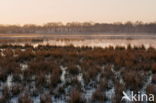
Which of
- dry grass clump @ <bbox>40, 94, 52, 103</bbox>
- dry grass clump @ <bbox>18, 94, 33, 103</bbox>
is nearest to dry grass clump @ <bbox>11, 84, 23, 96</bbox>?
dry grass clump @ <bbox>18, 94, 33, 103</bbox>

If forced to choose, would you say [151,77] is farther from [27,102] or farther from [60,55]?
[60,55]

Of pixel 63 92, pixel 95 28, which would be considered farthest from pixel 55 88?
pixel 95 28

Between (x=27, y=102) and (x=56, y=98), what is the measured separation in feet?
2.64

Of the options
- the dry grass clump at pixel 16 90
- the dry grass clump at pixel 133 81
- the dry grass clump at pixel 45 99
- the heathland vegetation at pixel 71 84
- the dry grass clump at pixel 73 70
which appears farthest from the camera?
the dry grass clump at pixel 73 70

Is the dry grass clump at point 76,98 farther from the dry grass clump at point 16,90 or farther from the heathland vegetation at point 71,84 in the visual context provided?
the dry grass clump at point 16,90

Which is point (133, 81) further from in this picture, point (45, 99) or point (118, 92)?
point (45, 99)

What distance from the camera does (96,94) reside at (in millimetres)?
5801

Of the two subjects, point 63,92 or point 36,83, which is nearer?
point 63,92

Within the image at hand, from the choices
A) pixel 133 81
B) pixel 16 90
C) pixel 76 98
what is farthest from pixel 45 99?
pixel 133 81

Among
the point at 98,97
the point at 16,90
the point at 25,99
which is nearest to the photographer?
the point at 25,99

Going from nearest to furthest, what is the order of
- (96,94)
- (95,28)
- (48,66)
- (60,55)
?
1. (96,94)
2. (48,66)
3. (60,55)
4. (95,28)

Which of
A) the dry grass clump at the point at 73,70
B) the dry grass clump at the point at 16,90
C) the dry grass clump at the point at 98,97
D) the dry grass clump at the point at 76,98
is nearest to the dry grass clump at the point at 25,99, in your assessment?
the dry grass clump at the point at 16,90

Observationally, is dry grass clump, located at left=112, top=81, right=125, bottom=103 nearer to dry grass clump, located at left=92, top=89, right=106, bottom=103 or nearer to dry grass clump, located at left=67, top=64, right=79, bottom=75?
dry grass clump, located at left=92, top=89, right=106, bottom=103

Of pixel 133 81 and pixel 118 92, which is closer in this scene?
pixel 118 92
